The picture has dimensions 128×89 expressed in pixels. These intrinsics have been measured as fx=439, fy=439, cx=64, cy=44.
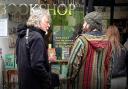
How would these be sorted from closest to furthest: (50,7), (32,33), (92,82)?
(32,33) → (92,82) → (50,7)

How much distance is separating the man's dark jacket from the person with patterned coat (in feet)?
1.63

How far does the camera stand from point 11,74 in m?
6.77

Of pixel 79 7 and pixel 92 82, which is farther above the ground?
pixel 79 7

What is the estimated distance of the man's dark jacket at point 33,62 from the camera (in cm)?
509

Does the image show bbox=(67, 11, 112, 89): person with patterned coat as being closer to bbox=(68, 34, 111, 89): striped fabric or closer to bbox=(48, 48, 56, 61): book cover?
bbox=(68, 34, 111, 89): striped fabric

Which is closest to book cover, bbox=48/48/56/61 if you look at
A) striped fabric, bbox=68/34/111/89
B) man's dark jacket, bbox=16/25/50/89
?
striped fabric, bbox=68/34/111/89

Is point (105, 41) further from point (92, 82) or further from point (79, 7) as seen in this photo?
point (79, 7)

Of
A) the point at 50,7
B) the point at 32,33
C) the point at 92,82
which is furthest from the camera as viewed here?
the point at 50,7

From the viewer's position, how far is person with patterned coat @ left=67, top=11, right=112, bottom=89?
5594mm

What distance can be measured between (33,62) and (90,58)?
Result: 898 mm

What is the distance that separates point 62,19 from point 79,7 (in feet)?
1.05

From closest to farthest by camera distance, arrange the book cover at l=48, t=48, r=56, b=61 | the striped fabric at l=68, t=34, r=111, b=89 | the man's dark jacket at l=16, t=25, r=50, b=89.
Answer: the man's dark jacket at l=16, t=25, r=50, b=89
the striped fabric at l=68, t=34, r=111, b=89
the book cover at l=48, t=48, r=56, b=61

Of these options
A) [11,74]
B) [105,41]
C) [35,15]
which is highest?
[35,15]

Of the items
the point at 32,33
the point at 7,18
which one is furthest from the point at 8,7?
the point at 32,33
